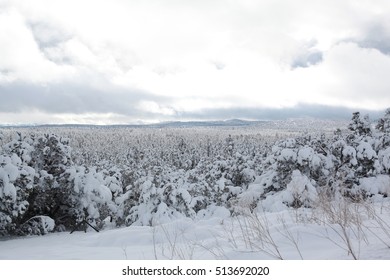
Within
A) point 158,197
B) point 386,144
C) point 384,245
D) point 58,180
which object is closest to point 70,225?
point 58,180

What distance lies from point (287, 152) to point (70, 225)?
901 cm

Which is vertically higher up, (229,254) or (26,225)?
(229,254)

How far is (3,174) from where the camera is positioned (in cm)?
1018

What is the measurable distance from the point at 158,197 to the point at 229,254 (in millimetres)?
9875

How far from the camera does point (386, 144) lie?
1534 cm

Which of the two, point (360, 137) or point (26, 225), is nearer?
point (26, 225)
